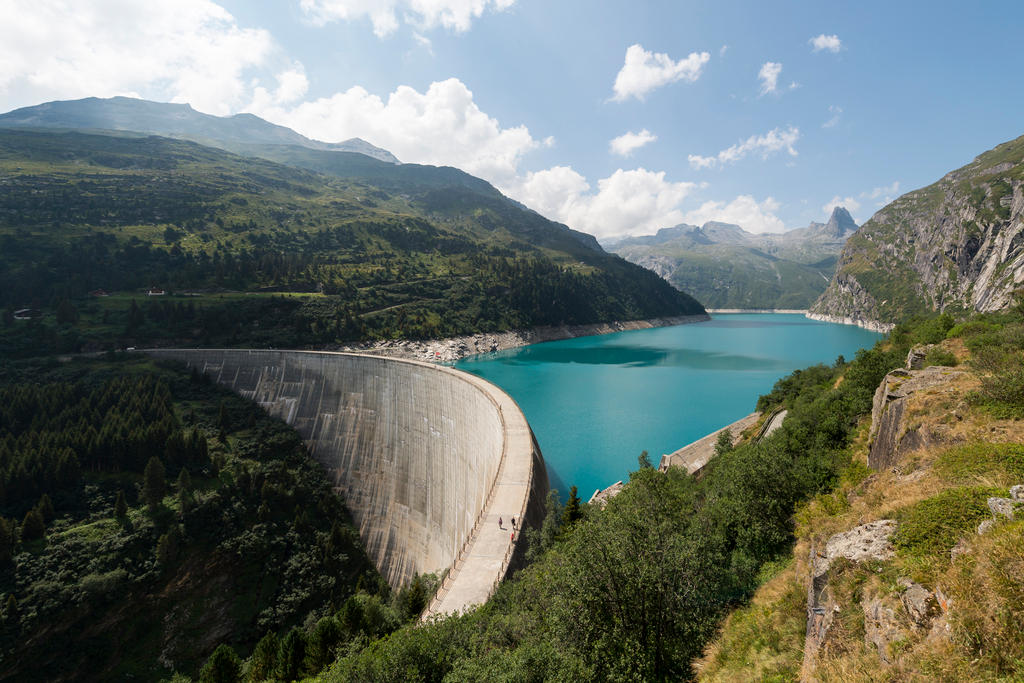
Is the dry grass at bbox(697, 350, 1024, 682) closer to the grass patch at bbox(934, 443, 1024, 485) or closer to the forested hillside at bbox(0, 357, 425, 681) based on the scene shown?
the grass patch at bbox(934, 443, 1024, 485)

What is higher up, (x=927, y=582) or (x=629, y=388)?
(x=927, y=582)

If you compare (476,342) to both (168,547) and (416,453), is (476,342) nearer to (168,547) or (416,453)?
(416,453)

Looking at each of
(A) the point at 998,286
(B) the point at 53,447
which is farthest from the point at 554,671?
(A) the point at 998,286

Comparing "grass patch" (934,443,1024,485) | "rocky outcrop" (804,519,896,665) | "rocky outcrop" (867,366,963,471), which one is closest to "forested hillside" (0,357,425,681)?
"rocky outcrop" (804,519,896,665)

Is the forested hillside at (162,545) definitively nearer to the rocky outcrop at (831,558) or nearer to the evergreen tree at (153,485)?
the evergreen tree at (153,485)

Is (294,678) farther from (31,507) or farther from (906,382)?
(31,507)

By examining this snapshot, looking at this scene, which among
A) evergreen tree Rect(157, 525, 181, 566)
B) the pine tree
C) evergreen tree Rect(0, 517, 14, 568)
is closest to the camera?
the pine tree

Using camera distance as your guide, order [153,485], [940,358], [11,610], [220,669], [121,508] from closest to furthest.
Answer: [940,358], [220,669], [11,610], [121,508], [153,485]

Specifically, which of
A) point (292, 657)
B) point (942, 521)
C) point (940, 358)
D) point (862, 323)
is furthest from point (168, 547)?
point (862, 323)
